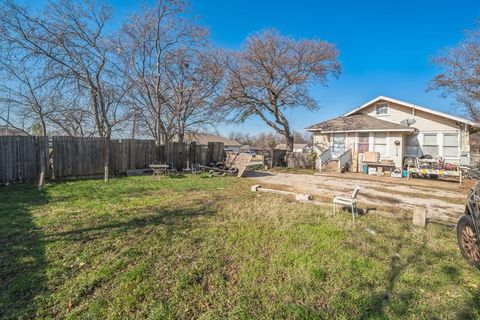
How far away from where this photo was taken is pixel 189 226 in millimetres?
4508

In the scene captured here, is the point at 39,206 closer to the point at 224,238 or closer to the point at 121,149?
the point at 224,238

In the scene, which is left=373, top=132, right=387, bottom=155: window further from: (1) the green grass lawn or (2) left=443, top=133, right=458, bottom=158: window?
(1) the green grass lawn

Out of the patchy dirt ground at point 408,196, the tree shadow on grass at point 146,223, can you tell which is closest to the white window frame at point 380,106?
the patchy dirt ground at point 408,196

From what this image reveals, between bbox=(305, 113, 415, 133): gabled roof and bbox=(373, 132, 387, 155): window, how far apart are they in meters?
0.62

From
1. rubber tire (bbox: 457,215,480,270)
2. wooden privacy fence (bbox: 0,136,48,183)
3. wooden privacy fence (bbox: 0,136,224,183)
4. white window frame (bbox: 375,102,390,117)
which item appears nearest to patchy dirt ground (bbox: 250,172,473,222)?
rubber tire (bbox: 457,215,480,270)

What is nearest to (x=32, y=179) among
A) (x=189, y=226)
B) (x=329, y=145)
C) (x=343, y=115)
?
(x=189, y=226)

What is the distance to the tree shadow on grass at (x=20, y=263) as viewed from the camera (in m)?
2.26

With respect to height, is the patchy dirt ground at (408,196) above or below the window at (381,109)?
below

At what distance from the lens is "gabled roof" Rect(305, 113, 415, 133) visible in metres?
14.1

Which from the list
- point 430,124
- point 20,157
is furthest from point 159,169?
point 430,124

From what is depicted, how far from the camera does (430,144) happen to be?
14.2m

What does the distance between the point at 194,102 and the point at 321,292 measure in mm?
15520

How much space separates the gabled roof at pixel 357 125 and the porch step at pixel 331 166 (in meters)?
2.22

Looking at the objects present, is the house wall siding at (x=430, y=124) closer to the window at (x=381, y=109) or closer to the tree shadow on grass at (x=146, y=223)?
the window at (x=381, y=109)
